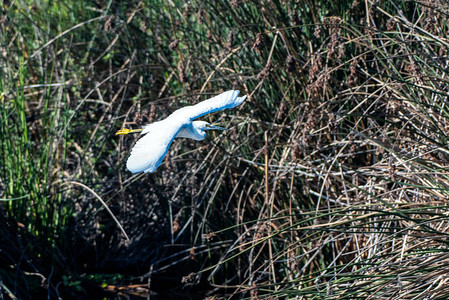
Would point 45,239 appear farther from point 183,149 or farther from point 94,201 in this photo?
point 183,149

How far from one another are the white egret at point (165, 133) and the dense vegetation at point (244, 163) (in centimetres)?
27

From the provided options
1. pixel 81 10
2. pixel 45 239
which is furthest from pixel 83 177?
pixel 81 10

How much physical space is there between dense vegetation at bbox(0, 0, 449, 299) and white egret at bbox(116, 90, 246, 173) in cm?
27

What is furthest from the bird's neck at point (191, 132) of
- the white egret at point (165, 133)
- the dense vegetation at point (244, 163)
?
the dense vegetation at point (244, 163)

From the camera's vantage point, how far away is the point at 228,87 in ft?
9.32

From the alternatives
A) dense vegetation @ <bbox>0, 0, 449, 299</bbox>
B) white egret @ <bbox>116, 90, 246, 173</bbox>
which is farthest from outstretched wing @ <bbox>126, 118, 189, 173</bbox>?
dense vegetation @ <bbox>0, 0, 449, 299</bbox>

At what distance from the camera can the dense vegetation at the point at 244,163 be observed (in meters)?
2.26

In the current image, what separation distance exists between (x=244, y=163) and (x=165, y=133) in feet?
3.38

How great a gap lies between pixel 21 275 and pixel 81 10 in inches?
88.2

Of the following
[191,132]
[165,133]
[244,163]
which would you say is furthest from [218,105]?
[244,163]

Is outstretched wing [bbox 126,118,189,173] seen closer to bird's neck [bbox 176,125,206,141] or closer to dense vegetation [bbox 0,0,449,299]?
bird's neck [bbox 176,125,206,141]

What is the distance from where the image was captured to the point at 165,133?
73.0 inches

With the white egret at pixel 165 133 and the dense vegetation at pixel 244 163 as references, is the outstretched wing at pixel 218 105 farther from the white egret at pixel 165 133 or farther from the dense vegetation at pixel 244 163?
the dense vegetation at pixel 244 163

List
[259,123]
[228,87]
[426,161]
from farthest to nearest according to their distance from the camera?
[228,87] → [259,123] → [426,161]
